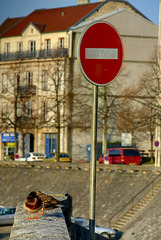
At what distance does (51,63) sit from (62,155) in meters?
12.3

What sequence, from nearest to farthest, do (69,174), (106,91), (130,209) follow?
(130,209) → (69,174) → (106,91)

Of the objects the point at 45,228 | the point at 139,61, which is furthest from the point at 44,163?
the point at 45,228

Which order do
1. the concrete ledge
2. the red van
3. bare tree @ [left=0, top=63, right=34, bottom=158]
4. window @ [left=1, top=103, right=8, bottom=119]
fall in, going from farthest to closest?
window @ [left=1, top=103, right=8, bottom=119]
bare tree @ [left=0, top=63, right=34, bottom=158]
the red van
the concrete ledge

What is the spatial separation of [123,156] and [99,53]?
39.3 m

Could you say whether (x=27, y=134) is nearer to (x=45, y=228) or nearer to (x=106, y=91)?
(x=106, y=91)

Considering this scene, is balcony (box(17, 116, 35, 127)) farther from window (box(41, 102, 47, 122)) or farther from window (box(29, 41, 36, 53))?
window (box(29, 41, 36, 53))

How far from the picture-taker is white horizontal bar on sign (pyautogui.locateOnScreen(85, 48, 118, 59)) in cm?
559

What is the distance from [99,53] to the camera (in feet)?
18.5

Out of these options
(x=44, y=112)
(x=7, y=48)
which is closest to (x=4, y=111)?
(x=44, y=112)

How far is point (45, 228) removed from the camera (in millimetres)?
5500

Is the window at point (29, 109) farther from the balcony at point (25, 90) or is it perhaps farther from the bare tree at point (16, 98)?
the balcony at point (25, 90)

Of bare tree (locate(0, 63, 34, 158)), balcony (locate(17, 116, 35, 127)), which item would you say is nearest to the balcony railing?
bare tree (locate(0, 63, 34, 158))

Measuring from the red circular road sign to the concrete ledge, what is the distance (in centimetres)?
155

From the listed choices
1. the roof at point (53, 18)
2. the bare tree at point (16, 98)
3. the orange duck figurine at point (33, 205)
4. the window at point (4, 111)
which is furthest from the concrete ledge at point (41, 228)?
the roof at point (53, 18)
